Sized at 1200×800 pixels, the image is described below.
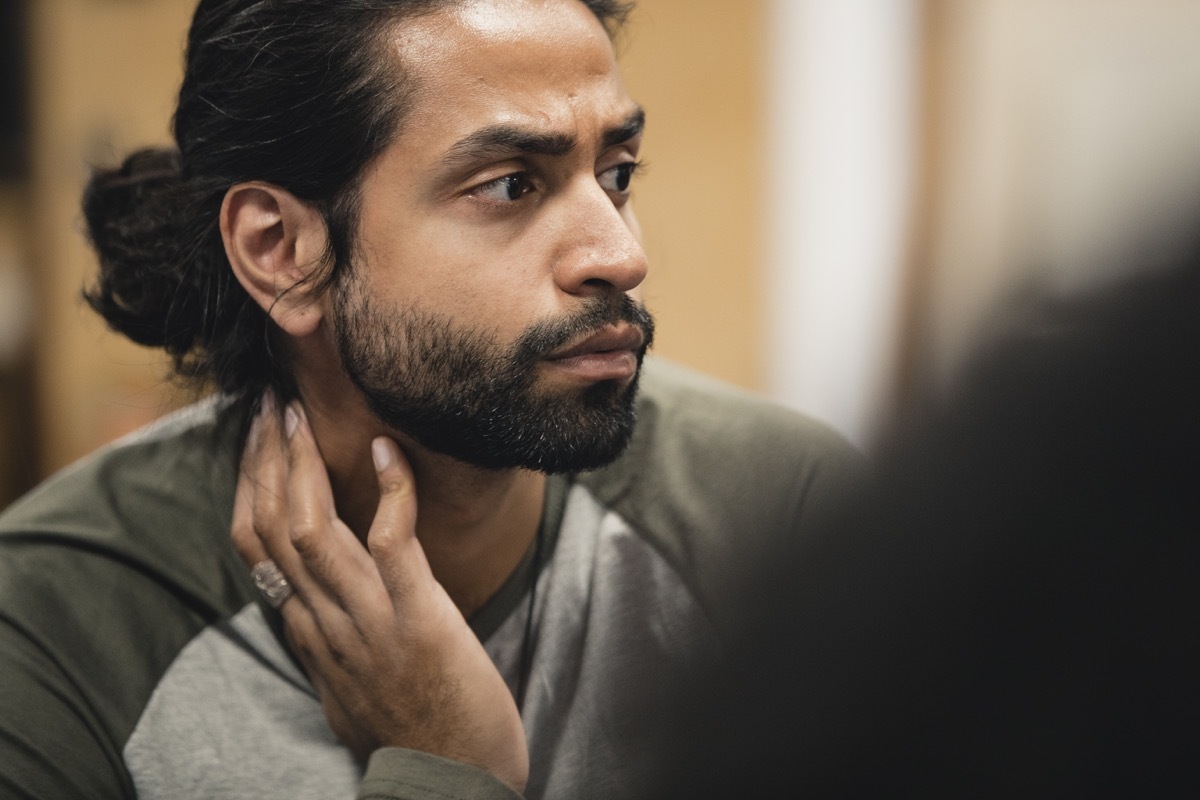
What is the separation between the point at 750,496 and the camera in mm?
1503

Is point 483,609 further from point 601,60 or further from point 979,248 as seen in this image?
point 979,248

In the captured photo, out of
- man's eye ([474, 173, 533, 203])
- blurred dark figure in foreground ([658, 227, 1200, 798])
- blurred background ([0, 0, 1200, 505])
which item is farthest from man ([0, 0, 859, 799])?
blurred background ([0, 0, 1200, 505])

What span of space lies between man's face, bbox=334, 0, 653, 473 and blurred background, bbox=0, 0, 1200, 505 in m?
2.30

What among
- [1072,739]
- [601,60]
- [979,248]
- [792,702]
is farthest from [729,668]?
[979,248]

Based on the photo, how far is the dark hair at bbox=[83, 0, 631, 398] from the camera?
128cm

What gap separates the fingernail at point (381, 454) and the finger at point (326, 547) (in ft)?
0.18

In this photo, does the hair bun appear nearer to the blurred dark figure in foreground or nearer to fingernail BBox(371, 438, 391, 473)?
fingernail BBox(371, 438, 391, 473)

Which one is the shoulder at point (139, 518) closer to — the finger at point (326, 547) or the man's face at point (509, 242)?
the finger at point (326, 547)

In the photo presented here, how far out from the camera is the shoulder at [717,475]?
4.72 ft

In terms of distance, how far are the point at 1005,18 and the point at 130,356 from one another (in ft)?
8.80

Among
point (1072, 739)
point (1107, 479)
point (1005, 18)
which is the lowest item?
point (1072, 739)

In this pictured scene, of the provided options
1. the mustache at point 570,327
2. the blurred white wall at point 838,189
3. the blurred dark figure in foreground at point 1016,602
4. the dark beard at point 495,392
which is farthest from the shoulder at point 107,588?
the blurred white wall at point 838,189

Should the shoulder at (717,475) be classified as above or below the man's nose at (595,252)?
below

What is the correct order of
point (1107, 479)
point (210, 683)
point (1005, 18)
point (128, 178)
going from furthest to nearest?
point (1005, 18), point (128, 178), point (210, 683), point (1107, 479)
